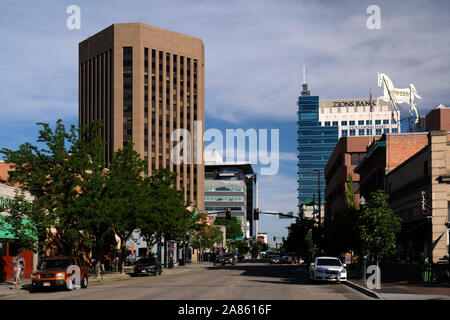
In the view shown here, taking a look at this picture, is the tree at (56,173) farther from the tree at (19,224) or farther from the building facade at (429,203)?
the building facade at (429,203)

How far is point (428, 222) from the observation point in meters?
37.8

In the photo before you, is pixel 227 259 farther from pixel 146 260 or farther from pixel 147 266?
pixel 147 266

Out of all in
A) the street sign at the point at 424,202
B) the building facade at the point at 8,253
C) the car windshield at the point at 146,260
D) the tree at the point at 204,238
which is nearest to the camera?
the street sign at the point at 424,202

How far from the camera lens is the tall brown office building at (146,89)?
149m

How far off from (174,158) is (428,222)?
4825 inches

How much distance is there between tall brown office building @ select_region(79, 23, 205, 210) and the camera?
14912 centimetres

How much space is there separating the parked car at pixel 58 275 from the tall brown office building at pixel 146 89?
109 m

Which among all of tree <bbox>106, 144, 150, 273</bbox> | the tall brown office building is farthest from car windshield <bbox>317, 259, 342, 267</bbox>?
the tall brown office building

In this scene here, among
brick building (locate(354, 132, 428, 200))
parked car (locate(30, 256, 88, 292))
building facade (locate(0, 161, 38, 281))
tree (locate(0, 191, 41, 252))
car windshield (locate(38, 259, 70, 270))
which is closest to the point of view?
parked car (locate(30, 256, 88, 292))

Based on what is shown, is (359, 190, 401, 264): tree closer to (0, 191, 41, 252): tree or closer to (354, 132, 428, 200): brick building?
(354, 132, 428, 200): brick building

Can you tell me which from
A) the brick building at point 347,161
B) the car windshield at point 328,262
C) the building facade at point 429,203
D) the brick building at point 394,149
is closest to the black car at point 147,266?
the car windshield at point 328,262

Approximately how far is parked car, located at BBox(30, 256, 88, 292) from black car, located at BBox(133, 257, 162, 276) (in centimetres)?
1762
